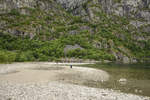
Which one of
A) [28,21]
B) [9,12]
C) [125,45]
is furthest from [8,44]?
[125,45]

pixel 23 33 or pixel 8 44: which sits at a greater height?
pixel 23 33

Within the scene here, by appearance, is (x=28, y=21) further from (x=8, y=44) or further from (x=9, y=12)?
(x=8, y=44)

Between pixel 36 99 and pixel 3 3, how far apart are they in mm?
199267

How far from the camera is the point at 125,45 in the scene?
7810 inches

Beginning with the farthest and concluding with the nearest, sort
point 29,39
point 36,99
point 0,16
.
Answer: point 0,16
point 29,39
point 36,99

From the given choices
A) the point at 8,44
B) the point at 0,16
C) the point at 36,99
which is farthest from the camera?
the point at 0,16

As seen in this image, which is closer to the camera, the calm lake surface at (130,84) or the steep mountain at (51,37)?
the calm lake surface at (130,84)

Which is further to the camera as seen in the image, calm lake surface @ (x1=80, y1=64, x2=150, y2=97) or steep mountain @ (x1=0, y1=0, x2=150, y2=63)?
steep mountain @ (x1=0, y1=0, x2=150, y2=63)

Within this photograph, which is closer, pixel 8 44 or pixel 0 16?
pixel 8 44

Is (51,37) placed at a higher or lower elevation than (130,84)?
lower

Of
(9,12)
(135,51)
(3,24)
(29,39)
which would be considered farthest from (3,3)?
(135,51)

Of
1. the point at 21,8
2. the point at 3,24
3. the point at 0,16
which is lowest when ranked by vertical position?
the point at 3,24

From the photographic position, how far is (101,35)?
188 m

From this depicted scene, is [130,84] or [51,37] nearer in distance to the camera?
[130,84]
